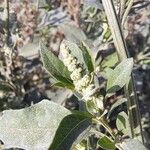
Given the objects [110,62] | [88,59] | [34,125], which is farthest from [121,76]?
[110,62]

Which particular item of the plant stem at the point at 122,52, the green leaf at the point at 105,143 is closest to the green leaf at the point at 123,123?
the plant stem at the point at 122,52

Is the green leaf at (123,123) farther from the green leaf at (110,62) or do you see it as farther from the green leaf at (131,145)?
the green leaf at (110,62)

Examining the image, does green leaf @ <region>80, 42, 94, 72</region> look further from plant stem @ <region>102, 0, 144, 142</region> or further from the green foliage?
the green foliage

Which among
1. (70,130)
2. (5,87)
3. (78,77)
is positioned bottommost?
(5,87)

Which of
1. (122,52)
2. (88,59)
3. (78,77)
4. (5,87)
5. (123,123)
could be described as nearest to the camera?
(78,77)

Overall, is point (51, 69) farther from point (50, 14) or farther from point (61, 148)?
point (50, 14)

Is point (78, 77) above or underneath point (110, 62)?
above

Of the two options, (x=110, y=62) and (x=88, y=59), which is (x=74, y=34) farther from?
(x=88, y=59)
